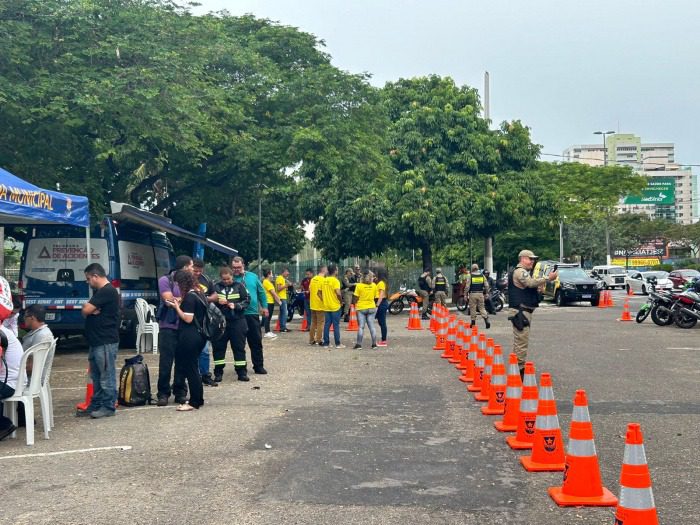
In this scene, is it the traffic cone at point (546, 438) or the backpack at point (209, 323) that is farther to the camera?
the backpack at point (209, 323)

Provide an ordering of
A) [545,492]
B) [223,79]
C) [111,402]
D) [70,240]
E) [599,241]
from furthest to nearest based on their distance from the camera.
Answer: [599,241], [223,79], [70,240], [111,402], [545,492]

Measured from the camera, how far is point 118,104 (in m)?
16.3

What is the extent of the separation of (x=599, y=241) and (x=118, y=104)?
66809 millimetres

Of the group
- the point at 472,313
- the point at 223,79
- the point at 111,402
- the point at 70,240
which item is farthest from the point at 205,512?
the point at 223,79

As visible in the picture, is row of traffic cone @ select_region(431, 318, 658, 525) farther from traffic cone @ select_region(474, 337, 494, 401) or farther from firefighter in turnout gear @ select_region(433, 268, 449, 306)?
firefighter in turnout gear @ select_region(433, 268, 449, 306)

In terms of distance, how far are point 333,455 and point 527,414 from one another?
1.68m

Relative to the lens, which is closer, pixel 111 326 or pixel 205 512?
pixel 205 512

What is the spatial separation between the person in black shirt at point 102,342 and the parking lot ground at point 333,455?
0.26 metres

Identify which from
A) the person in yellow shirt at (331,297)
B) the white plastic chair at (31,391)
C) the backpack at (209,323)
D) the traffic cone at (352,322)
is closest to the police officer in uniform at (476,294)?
the traffic cone at (352,322)

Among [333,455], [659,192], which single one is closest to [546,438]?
[333,455]

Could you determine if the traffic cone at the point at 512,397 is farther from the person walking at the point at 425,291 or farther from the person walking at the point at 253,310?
the person walking at the point at 425,291

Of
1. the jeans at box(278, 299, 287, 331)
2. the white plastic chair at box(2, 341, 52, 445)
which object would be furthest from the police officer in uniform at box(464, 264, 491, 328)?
the white plastic chair at box(2, 341, 52, 445)

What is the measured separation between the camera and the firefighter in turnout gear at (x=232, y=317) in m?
11.5

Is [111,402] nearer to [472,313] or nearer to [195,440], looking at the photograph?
[195,440]
